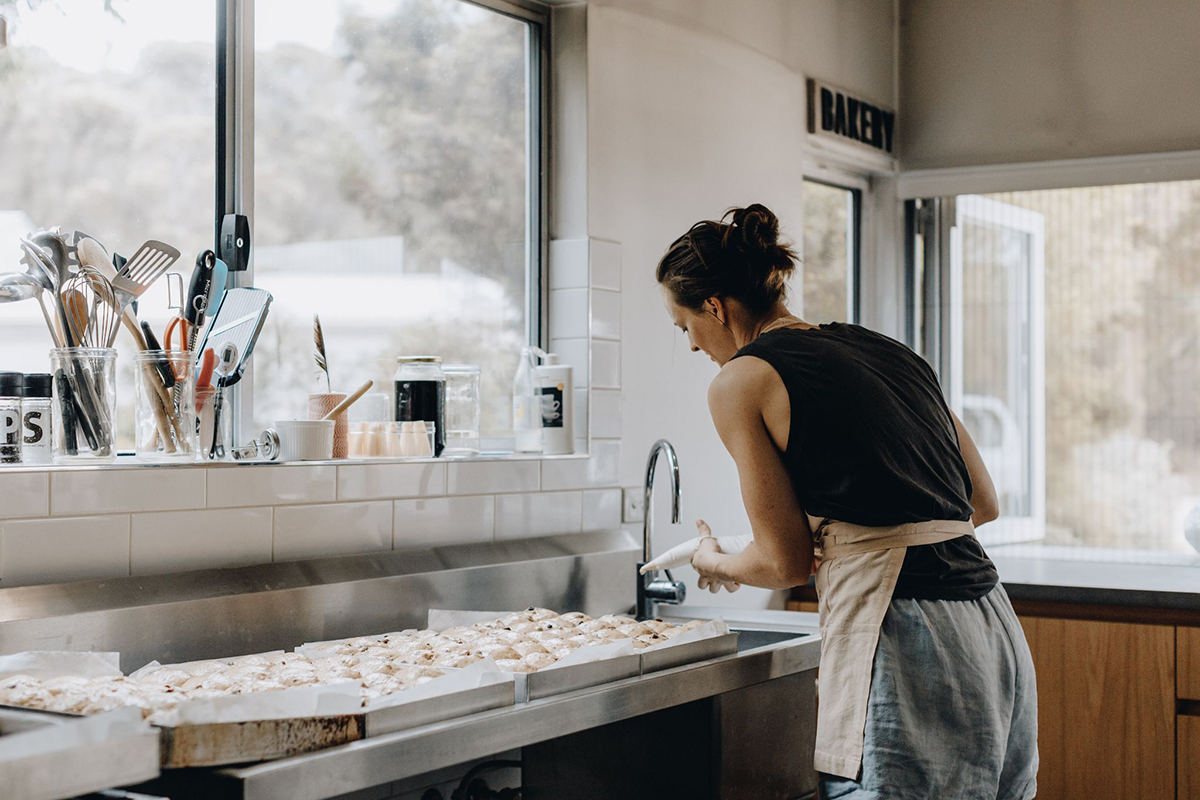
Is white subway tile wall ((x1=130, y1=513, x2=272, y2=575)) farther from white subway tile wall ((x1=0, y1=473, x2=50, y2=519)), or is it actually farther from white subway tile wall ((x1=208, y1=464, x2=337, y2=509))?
white subway tile wall ((x1=0, y1=473, x2=50, y2=519))

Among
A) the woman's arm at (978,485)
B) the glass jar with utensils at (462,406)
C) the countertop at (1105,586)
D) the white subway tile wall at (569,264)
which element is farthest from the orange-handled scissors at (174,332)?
the countertop at (1105,586)

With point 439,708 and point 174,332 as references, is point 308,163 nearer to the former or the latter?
point 174,332

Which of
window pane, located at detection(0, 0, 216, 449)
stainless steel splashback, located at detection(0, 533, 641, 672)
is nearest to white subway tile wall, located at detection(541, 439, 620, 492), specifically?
stainless steel splashback, located at detection(0, 533, 641, 672)

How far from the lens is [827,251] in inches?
146

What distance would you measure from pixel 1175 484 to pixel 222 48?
9.01 feet

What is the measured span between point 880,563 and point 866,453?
15 centimetres

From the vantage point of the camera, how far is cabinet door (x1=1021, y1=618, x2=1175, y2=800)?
8.49 feet

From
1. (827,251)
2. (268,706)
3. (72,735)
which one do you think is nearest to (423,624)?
(268,706)

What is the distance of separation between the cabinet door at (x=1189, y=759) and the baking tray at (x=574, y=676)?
60.1 inches

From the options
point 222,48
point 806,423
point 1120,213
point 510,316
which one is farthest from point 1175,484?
point 222,48

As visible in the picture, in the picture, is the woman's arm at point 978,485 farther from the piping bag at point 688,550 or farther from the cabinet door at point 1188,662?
the cabinet door at point 1188,662

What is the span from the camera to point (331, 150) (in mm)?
2232

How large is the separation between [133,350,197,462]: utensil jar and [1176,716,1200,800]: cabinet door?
2.05m

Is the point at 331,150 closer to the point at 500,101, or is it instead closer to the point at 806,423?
the point at 500,101
